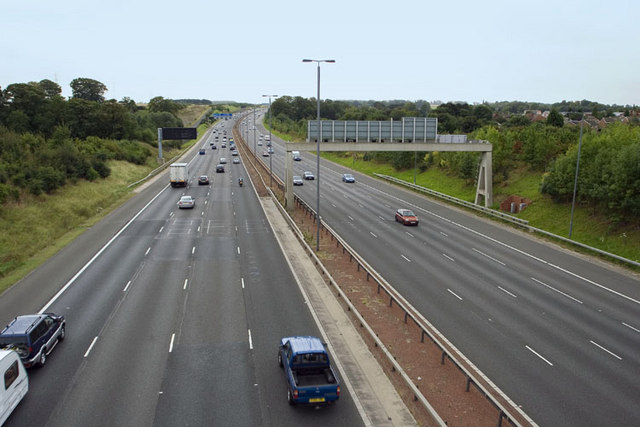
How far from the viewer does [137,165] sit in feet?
262

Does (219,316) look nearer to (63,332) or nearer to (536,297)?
(63,332)

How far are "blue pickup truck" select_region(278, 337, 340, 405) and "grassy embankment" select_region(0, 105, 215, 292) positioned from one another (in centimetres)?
1778

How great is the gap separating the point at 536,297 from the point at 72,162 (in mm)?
52830

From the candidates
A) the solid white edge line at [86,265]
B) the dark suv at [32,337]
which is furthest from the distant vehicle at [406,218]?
the dark suv at [32,337]

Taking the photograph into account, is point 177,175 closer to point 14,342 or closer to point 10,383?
point 14,342

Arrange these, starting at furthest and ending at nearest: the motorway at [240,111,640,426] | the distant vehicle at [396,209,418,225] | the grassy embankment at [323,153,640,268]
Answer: the distant vehicle at [396,209,418,225]
the grassy embankment at [323,153,640,268]
the motorway at [240,111,640,426]

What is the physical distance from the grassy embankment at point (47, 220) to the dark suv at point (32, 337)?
8.95 meters

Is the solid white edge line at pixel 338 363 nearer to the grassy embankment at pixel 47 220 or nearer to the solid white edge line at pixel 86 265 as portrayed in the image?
the solid white edge line at pixel 86 265

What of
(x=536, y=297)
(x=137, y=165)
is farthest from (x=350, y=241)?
(x=137, y=165)

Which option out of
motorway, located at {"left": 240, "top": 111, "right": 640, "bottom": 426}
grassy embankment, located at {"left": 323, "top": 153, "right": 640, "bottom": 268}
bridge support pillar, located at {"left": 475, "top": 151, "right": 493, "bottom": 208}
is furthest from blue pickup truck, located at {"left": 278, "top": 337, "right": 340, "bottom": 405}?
bridge support pillar, located at {"left": 475, "top": 151, "right": 493, "bottom": 208}

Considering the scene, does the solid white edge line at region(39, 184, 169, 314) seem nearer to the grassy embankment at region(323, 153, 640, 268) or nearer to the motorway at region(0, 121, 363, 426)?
the motorway at region(0, 121, 363, 426)

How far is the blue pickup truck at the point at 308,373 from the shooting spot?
13594mm

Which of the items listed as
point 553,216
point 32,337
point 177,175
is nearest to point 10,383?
point 32,337

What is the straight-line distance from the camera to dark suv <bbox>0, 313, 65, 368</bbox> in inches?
611
